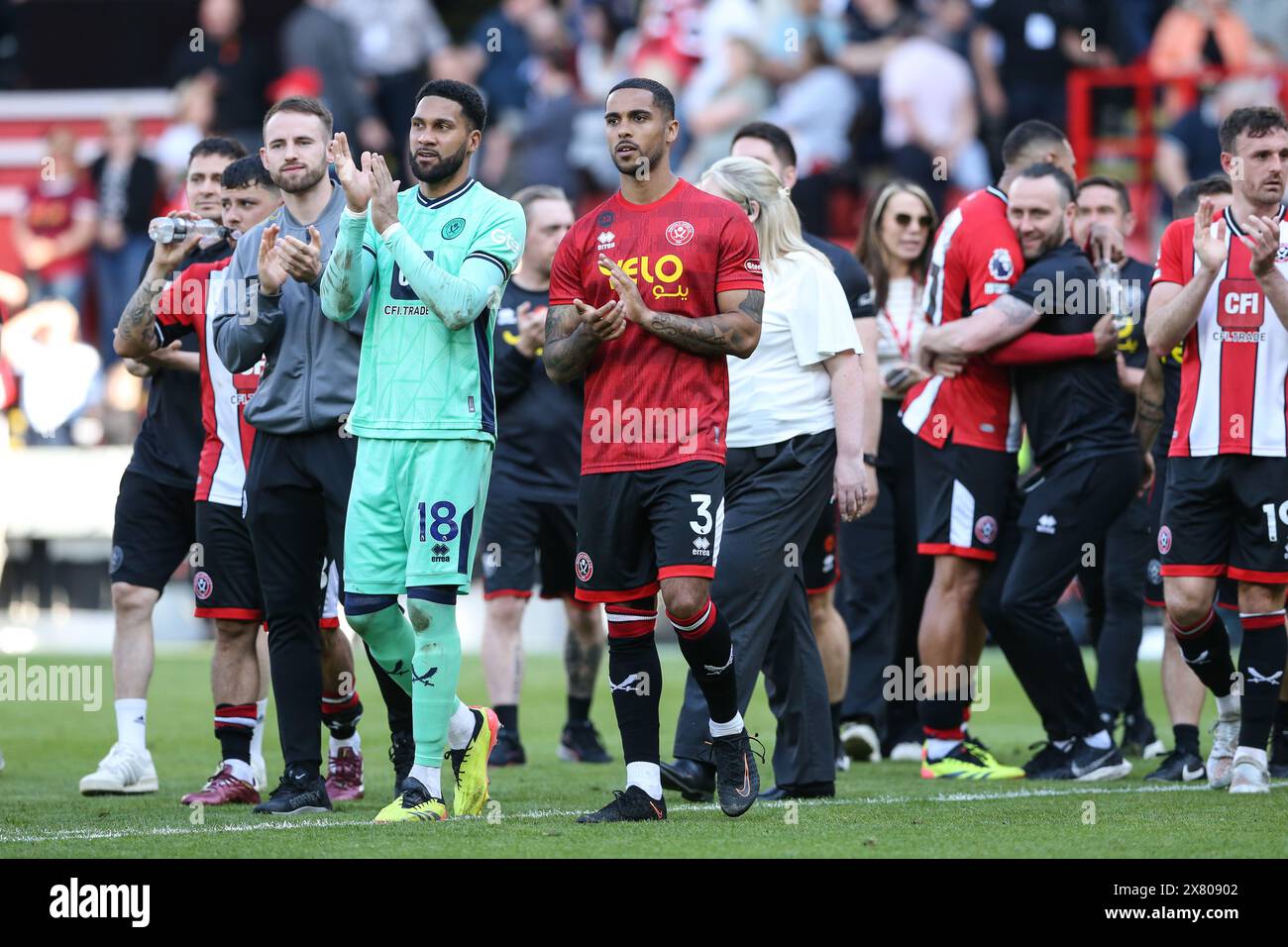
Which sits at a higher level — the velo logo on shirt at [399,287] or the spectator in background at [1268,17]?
the spectator in background at [1268,17]

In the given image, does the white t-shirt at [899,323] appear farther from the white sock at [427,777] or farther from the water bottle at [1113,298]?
the white sock at [427,777]

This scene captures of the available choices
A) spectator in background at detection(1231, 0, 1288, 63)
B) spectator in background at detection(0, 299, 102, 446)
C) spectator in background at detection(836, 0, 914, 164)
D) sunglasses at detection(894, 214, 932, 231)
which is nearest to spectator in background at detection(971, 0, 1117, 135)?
spectator in background at detection(836, 0, 914, 164)

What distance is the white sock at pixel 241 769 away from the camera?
7.97 meters

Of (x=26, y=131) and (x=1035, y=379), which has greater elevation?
(x=26, y=131)

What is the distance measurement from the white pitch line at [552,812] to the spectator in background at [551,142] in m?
12.9

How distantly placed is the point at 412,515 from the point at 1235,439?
10.9 ft

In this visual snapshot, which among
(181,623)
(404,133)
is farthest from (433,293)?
(404,133)

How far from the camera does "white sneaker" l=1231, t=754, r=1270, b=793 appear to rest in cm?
779

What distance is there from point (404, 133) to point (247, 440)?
556 inches

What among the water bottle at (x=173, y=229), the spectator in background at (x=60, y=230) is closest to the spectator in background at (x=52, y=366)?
the spectator in background at (x=60, y=230)

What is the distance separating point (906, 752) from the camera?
1015 cm
